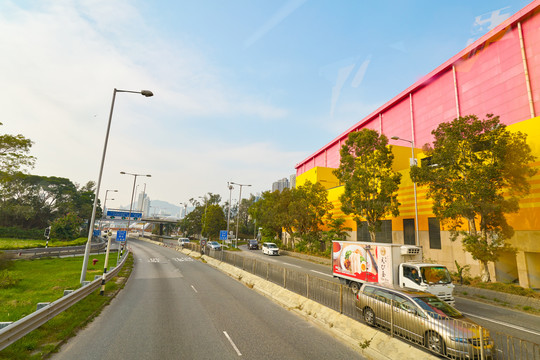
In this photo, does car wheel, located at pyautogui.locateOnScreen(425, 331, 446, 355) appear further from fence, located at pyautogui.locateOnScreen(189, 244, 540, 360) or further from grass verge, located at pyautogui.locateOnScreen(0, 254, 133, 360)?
grass verge, located at pyautogui.locateOnScreen(0, 254, 133, 360)

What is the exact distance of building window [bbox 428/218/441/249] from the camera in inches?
953

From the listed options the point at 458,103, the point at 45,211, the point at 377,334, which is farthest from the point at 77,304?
the point at 45,211

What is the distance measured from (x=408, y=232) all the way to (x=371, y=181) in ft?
23.6

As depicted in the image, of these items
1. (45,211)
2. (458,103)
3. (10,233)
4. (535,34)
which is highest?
(535,34)

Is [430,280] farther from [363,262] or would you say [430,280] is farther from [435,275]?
[363,262]

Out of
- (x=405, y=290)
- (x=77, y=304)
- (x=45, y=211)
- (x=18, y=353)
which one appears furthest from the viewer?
(x=45, y=211)

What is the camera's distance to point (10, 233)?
62.7 metres

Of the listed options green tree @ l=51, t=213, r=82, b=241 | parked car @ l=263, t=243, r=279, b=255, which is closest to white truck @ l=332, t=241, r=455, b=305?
parked car @ l=263, t=243, r=279, b=255

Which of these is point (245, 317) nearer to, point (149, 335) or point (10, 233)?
point (149, 335)

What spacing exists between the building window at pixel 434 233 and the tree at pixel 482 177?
530 centimetres

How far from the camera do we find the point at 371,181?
2686 centimetres

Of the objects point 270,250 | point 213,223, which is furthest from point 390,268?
point 213,223

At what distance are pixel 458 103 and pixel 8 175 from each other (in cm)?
5053

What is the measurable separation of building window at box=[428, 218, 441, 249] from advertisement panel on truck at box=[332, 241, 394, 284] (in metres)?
11.9
